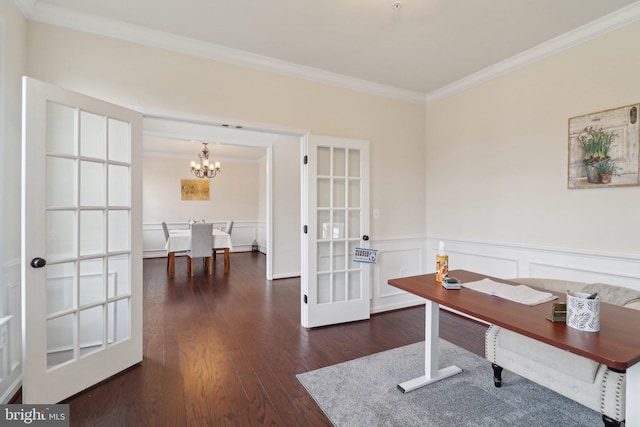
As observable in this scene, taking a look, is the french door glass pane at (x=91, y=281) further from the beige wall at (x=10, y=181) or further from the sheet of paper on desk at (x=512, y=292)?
the sheet of paper on desk at (x=512, y=292)

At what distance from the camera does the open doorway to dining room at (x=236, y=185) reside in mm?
5184

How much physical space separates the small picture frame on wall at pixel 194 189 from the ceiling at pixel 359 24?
19.0 feet

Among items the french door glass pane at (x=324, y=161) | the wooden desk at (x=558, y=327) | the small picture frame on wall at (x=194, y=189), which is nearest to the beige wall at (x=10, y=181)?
the french door glass pane at (x=324, y=161)

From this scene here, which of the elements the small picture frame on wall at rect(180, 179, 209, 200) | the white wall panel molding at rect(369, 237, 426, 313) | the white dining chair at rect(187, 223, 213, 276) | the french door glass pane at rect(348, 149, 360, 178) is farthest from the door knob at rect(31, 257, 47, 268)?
the small picture frame on wall at rect(180, 179, 209, 200)

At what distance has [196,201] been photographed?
313 inches

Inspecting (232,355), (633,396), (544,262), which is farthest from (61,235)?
(544,262)

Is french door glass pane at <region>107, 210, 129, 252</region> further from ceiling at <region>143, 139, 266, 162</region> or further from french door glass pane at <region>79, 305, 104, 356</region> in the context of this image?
ceiling at <region>143, 139, 266, 162</region>

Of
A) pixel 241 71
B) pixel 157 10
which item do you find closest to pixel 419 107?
pixel 241 71

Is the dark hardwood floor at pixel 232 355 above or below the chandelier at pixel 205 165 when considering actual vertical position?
below

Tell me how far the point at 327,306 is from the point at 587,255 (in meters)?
2.38

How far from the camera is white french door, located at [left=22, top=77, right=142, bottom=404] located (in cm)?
178

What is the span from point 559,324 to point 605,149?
190 cm

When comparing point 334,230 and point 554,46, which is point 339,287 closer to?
point 334,230

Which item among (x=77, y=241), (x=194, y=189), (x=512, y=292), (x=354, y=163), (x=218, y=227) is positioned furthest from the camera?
(x=218, y=227)
